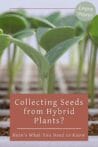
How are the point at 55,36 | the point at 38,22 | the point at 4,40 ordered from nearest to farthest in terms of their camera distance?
the point at 4,40 → the point at 55,36 → the point at 38,22

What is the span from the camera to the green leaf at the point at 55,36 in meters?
0.90

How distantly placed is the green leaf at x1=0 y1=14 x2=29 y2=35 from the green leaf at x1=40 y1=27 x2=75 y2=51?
10cm

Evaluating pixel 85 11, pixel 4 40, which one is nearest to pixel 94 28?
pixel 85 11

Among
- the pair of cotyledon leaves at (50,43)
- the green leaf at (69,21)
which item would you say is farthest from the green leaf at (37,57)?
the green leaf at (69,21)

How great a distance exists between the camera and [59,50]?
87 centimetres

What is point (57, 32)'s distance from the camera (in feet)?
2.96

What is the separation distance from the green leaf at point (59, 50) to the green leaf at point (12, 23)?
0.49 feet

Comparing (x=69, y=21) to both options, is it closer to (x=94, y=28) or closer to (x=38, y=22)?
(x=38, y=22)

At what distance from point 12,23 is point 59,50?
0.60 ft

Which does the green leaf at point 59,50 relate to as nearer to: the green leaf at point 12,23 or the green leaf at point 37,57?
the green leaf at point 37,57

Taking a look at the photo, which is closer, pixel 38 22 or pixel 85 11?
pixel 85 11
